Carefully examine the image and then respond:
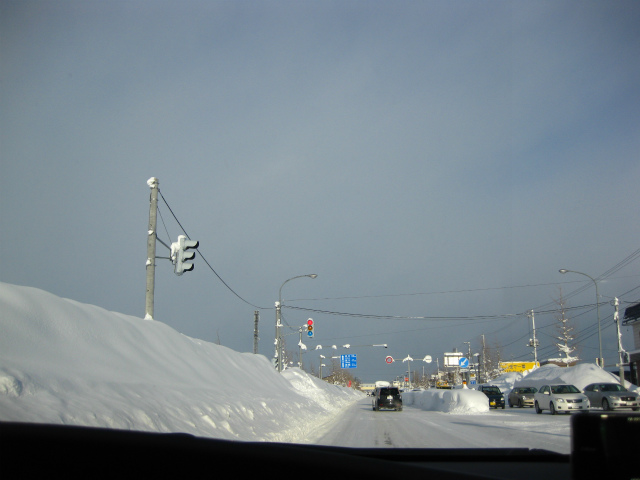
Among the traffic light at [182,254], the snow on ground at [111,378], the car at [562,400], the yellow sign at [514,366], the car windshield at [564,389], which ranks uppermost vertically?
the traffic light at [182,254]

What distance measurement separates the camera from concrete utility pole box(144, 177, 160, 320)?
18.1m

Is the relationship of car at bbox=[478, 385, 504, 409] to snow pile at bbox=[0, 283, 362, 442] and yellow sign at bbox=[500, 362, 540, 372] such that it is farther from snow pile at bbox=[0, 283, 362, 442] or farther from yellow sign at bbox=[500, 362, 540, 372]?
yellow sign at bbox=[500, 362, 540, 372]

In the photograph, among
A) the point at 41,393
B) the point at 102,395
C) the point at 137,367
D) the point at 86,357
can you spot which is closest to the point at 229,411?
the point at 137,367

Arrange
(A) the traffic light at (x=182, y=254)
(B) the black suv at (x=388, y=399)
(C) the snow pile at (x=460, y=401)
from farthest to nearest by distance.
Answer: (B) the black suv at (x=388, y=399), (C) the snow pile at (x=460, y=401), (A) the traffic light at (x=182, y=254)

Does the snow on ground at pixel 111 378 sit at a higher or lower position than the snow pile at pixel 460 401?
higher

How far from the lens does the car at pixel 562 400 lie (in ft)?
94.2

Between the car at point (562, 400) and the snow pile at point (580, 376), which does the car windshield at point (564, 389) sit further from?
the snow pile at point (580, 376)

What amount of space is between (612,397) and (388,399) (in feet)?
47.8

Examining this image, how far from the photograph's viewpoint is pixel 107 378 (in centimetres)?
1177

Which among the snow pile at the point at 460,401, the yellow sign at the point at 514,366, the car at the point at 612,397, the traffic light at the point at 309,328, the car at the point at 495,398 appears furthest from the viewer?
the yellow sign at the point at 514,366

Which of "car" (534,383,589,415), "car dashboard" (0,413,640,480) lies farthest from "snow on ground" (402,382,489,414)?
"car dashboard" (0,413,640,480)

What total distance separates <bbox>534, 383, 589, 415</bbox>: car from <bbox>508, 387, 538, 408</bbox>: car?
25.9 ft

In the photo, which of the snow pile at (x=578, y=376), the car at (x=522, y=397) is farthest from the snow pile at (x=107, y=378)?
the snow pile at (x=578, y=376)

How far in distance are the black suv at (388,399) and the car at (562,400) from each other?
9850 millimetres
